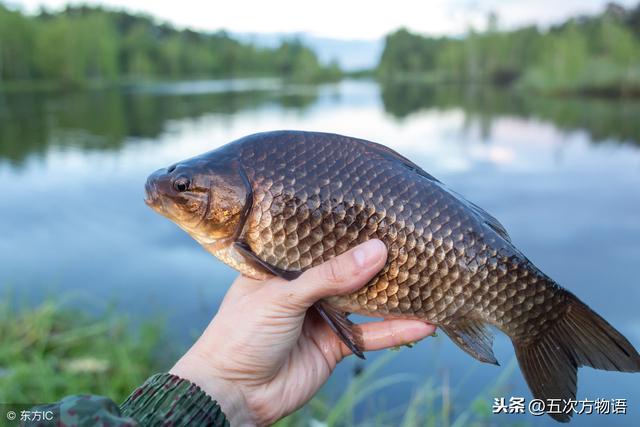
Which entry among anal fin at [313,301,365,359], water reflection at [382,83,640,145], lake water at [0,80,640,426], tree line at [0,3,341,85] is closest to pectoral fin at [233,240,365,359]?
anal fin at [313,301,365,359]

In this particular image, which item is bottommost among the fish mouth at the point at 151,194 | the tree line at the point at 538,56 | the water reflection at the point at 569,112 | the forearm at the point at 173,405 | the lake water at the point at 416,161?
the lake water at the point at 416,161

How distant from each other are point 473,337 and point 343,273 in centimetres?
57

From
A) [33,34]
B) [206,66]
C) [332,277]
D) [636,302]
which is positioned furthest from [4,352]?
[206,66]

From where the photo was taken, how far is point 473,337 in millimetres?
2016

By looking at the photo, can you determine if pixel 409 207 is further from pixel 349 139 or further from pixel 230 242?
pixel 230 242

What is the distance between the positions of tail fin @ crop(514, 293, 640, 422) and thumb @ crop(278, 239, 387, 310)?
629 millimetres

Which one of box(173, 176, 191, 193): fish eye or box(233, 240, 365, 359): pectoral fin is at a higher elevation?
box(173, 176, 191, 193): fish eye

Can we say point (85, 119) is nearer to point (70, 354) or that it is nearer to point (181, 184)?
point (70, 354)

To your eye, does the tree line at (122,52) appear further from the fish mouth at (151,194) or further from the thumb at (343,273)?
the thumb at (343,273)

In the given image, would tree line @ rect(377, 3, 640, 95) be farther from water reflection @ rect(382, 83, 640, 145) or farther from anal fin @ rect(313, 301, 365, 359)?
anal fin @ rect(313, 301, 365, 359)

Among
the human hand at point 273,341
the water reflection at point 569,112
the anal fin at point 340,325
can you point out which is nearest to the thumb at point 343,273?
the human hand at point 273,341

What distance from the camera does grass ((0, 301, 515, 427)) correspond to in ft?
13.1

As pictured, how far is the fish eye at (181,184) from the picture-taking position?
6.50ft

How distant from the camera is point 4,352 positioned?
4668mm
